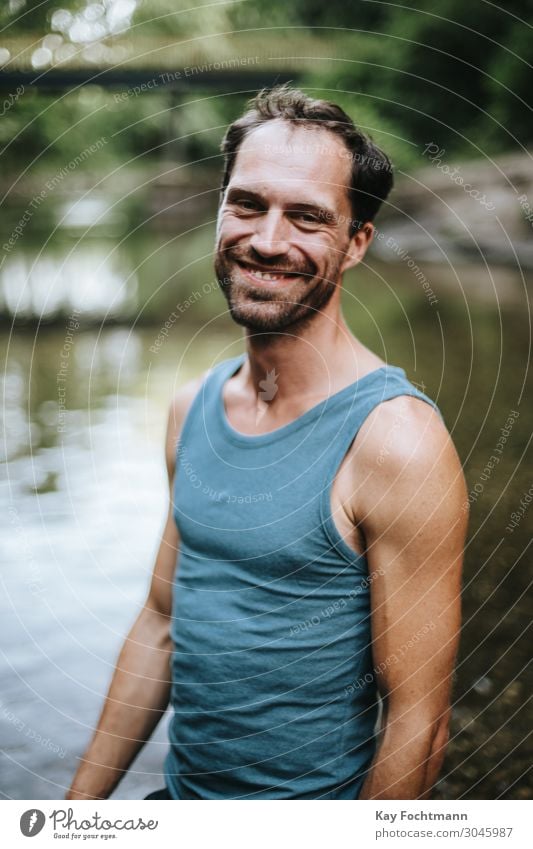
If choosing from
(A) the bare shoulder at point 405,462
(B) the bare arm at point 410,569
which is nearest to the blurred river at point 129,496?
(B) the bare arm at point 410,569

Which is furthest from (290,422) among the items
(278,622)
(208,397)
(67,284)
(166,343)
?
(67,284)

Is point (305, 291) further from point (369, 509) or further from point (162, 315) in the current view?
point (162, 315)

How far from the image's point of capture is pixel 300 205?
1.58 meters

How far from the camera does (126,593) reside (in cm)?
418

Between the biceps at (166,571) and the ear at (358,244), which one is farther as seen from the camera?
the biceps at (166,571)

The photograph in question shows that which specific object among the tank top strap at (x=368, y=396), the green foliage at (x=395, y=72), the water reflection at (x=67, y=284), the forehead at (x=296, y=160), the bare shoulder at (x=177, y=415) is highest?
the green foliage at (x=395, y=72)

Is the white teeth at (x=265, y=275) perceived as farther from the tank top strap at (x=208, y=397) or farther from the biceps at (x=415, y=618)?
the biceps at (x=415, y=618)

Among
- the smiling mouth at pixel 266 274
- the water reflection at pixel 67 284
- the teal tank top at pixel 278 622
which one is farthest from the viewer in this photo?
the water reflection at pixel 67 284

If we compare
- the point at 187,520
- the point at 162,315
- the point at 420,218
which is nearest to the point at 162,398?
the point at 162,315

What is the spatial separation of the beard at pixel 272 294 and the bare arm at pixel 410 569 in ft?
0.95

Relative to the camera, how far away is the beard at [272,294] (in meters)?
1.63

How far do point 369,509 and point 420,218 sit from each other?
54.7 ft

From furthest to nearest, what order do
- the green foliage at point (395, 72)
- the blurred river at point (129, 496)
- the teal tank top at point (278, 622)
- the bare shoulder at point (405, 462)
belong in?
the green foliage at point (395, 72) → the blurred river at point (129, 496) → the teal tank top at point (278, 622) → the bare shoulder at point (405, 462)

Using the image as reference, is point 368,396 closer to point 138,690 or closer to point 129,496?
point 138,690
